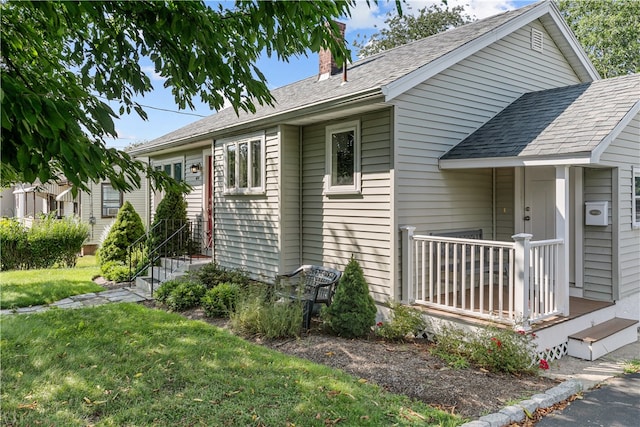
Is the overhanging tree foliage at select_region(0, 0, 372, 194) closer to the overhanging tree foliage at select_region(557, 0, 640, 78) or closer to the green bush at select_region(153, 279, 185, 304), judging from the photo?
the green bush at select_region(153, 279, 185, 304)

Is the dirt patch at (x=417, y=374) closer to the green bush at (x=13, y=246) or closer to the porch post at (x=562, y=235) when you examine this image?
the porch post at (x=562, y=235)

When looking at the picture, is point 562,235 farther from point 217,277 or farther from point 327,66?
point 327,66

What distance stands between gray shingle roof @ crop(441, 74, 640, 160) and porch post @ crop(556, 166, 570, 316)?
371 mm

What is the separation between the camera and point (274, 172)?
27.0 feet

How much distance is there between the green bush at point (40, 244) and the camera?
42.1ft

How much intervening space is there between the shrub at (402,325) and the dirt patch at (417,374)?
0.16 metres

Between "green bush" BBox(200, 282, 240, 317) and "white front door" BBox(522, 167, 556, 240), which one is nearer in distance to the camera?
"green bush" BBox(200, 282, 240, 317)

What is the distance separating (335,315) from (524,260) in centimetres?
254

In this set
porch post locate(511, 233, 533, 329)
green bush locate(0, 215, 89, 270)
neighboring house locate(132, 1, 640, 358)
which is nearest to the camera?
porch post locate(511, 233, 533, 329)

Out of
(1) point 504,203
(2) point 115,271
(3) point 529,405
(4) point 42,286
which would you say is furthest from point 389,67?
(4) point 42,286

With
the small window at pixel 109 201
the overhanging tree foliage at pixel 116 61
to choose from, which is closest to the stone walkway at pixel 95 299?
the overhanging tree foliage at pixel 116 61

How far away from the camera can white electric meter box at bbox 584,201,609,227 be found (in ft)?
21.9

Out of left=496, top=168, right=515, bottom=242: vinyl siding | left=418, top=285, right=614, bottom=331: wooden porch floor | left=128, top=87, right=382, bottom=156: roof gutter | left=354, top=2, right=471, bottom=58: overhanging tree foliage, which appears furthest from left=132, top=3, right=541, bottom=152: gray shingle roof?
left=354, top=2, right=471, bottom=58: overhanging tree foliage

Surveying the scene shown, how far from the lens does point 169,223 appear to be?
1121 cm
